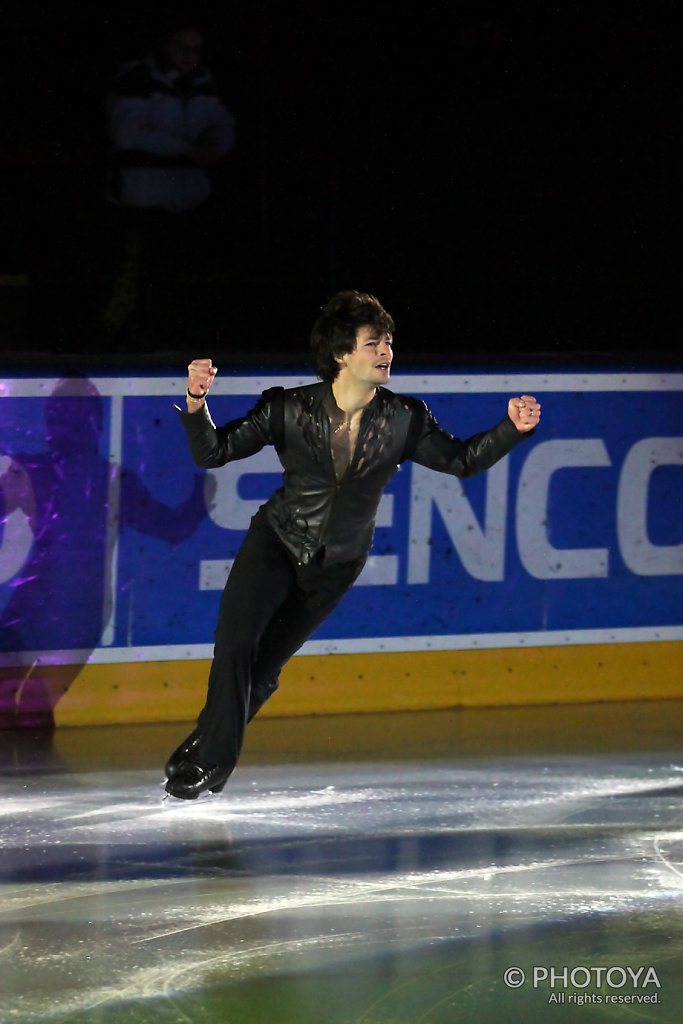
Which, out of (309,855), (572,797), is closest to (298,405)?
(309,855)

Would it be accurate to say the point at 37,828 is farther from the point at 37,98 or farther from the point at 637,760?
the point at 37,98

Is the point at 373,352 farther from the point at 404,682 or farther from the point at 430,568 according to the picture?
the point at 404,682

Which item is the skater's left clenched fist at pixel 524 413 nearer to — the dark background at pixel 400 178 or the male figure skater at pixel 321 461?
the male figure skater at pixel 321 461

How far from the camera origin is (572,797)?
641 cm

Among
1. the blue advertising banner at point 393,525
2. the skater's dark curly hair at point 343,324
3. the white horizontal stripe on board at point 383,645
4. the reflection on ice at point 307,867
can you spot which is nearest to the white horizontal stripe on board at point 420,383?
the blue advertising banner at point 393,525

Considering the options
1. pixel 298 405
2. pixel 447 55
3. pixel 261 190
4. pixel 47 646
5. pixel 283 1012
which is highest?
pixel 447 55

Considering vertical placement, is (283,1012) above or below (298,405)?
below

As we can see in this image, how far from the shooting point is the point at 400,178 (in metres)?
8.12

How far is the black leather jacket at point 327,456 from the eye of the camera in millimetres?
5582

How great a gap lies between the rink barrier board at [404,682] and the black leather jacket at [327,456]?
6.37 ft

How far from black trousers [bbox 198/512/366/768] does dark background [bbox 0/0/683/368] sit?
207cm

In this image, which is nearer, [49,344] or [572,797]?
[572,797]

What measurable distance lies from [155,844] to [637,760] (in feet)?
7.46

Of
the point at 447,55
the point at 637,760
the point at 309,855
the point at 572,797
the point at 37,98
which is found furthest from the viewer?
the point at 447,55
